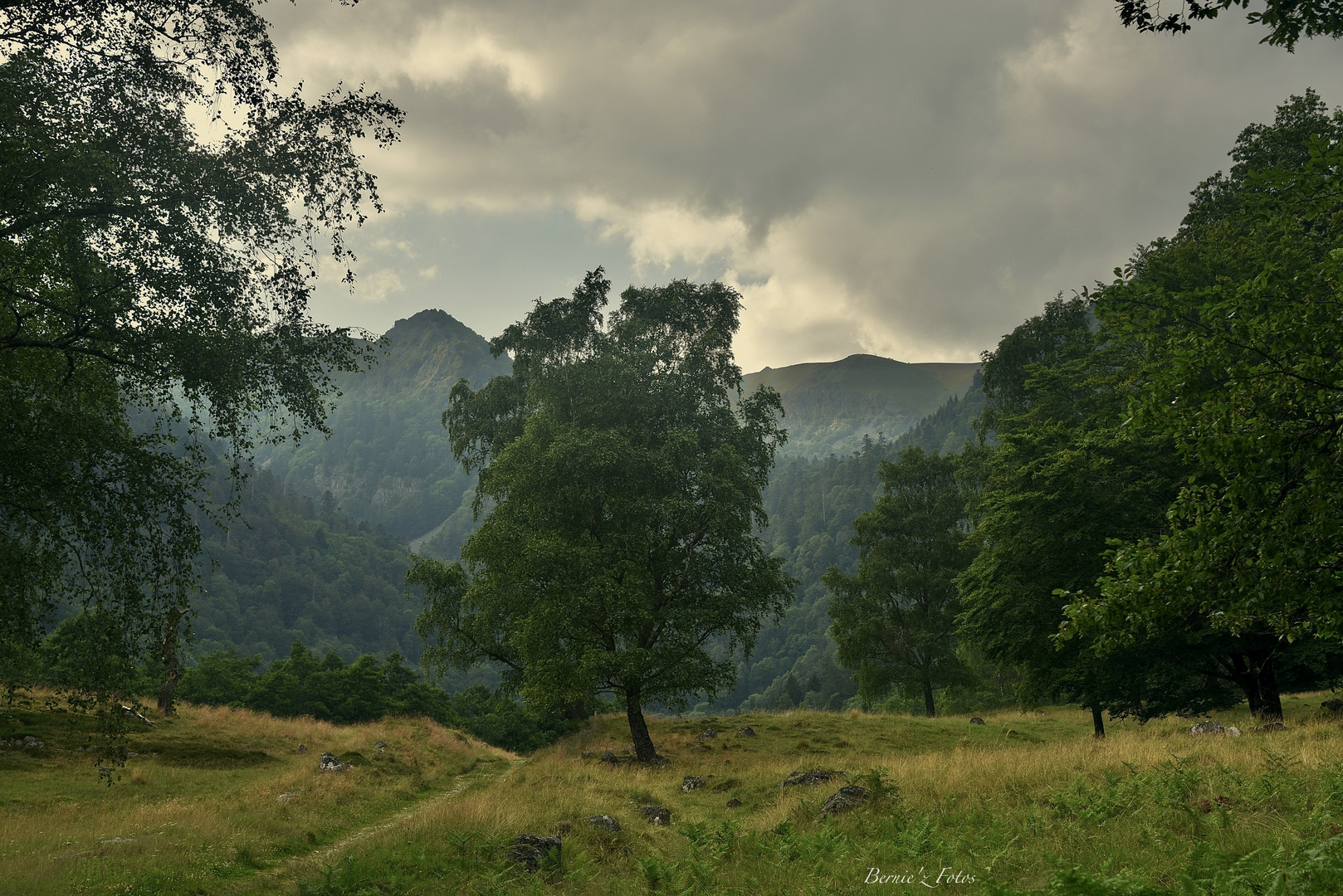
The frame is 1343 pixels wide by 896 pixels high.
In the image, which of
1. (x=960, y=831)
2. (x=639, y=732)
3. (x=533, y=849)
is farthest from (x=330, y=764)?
(x=960, y=831)

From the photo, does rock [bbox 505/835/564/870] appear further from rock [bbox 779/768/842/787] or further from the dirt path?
rock [bbox 779/768/842/787]

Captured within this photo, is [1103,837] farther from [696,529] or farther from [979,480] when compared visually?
[979,480]

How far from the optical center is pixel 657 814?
48.1ft

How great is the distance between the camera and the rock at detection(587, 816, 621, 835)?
40.5 feet

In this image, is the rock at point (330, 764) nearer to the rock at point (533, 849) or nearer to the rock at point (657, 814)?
the rock at point (657, 814)

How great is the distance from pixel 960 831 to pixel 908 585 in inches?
1248

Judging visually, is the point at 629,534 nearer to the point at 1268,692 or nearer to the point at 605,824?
the point at 605,824

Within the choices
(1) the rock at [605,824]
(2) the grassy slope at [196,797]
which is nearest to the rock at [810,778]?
(1) the rock at [605,824]

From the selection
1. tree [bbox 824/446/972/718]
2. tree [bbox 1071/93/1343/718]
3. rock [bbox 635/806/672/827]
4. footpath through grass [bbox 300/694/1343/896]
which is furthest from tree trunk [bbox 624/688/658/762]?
tree [bbox 824/446/972/718]

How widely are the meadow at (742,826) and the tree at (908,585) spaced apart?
57.9ft

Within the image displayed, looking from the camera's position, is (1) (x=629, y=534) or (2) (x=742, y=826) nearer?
(2) (x=742, y=826)

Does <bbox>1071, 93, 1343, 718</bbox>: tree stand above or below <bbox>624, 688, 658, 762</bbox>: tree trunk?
above

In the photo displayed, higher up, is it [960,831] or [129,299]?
[129,299]

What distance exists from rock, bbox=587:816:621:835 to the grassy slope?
223 inches
